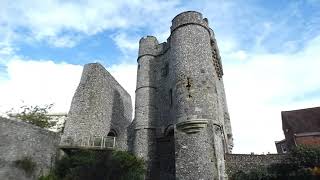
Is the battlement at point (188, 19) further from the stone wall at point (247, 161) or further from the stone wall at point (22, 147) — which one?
the stone wall at point (22, 147)

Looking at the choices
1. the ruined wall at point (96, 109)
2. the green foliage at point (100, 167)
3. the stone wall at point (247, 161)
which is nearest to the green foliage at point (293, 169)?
the stone wall at point (247, 161)

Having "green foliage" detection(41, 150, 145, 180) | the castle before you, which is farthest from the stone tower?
"green foliage" detection(41, 150, 145, 180)

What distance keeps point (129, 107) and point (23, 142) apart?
14.8 metres

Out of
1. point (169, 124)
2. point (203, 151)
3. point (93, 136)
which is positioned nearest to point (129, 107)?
point (93, 136)

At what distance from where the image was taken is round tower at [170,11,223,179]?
52.7ft

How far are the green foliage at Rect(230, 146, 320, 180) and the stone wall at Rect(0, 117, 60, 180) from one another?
11809 millimetres

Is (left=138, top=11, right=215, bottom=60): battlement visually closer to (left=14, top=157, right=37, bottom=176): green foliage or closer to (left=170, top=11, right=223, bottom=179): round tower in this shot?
(left=170, top=11, right=223, bottom=179): round tower

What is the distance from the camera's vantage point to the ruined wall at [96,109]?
2252cm

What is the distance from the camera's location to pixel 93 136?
2253cm

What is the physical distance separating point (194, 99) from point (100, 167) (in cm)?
699

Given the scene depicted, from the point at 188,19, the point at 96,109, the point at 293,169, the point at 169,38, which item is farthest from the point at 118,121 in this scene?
the point at 293,169

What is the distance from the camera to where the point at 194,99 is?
17.8 m

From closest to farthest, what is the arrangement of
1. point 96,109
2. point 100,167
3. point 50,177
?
1. point 100,167
2. point 50,177
3. point 96,109

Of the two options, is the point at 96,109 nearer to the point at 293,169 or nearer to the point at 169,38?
the point at 169,38
